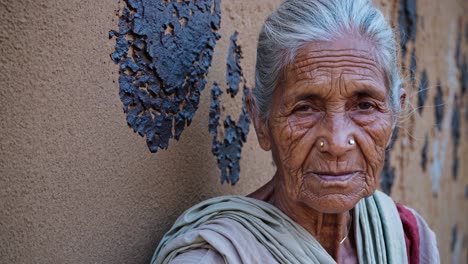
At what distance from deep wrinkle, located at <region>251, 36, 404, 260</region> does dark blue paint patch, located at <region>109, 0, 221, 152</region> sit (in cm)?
36

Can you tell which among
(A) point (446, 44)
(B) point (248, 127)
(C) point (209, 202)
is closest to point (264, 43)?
(C) point (209, 202)

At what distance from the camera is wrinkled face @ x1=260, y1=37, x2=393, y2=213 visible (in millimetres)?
1689

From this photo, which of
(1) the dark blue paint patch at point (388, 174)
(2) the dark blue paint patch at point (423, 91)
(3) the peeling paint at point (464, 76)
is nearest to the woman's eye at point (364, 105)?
(1) the dark blue paint patch at point (388, 174)

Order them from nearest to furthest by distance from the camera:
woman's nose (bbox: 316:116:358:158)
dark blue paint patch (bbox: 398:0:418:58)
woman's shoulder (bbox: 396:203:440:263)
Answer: woman's nose (bbox: 316:116:358:158), woman's shoulder (bbox: 396:203:440:263), dark blue paint patch (bbox: 398:0:418:58)

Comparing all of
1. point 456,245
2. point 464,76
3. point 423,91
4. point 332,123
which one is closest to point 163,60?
point 332,123

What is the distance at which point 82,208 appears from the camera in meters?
1.65

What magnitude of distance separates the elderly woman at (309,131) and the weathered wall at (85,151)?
0.17 m

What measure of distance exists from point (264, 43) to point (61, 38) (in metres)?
0.59

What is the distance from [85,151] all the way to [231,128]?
0.79 meters

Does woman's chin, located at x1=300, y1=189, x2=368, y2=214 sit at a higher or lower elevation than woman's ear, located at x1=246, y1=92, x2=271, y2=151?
lower

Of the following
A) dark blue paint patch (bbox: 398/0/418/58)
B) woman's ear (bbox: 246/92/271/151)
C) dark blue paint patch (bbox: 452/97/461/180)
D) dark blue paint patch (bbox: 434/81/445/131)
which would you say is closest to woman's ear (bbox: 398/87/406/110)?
woman's ear (bbox: 246/92/271/151)

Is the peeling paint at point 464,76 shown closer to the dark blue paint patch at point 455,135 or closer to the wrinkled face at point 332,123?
the dark blue paint patch at point 455,135

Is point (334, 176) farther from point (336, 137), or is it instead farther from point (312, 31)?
point (312, 31)

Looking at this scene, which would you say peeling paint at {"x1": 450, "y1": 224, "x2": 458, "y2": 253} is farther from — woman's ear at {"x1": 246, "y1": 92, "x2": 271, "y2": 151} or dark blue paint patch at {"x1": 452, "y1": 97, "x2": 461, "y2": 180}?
woman's ear at {"x1": 246, "y1": 92, "x2": 271, "y2": 151}
